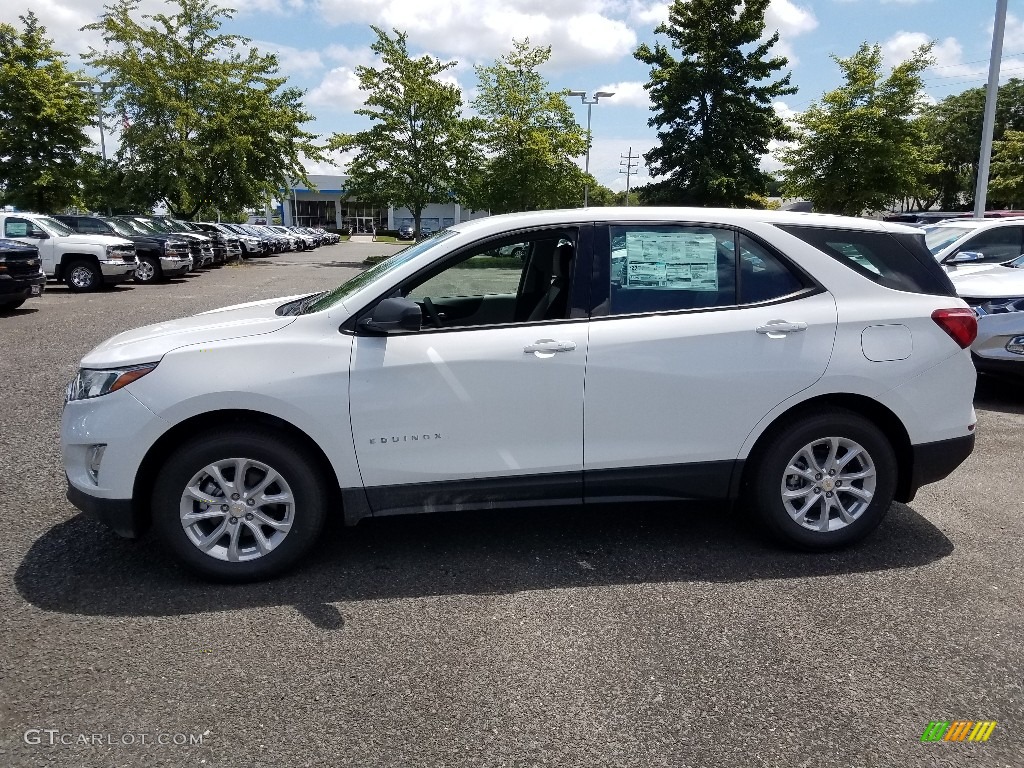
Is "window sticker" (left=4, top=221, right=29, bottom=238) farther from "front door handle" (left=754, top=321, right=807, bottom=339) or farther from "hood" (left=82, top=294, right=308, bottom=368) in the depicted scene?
"front door handle" (left=754, top=321, right=807, bottom=339)

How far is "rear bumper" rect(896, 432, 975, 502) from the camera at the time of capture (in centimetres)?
411

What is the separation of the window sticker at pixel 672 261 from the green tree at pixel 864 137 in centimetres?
2401

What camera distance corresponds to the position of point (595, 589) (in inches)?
149

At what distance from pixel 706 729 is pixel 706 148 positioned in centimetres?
3499

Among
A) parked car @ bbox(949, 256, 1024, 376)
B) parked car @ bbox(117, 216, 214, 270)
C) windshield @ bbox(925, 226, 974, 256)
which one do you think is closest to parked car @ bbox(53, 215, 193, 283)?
parked car @ bbox(117, 216, 214, 270)

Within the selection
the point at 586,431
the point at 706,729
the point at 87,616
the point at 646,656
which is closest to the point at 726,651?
the point at 646,656

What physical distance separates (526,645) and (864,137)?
1015 inches

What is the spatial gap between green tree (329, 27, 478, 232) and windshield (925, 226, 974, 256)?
74.5 feet

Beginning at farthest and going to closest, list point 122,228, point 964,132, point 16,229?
1. point 964,132
2. point 122,228
3. point 16,229

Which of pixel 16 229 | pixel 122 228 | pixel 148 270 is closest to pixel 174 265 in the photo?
pixel 148 270

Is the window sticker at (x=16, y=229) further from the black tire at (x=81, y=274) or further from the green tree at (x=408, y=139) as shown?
the green tree at (x=408, y=139)

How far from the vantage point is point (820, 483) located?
4078 mm

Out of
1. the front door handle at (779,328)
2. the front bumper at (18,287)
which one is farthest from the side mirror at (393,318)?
Result: the front bumper at (18,287)

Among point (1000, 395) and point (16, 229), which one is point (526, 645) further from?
point (16, 229)
